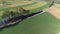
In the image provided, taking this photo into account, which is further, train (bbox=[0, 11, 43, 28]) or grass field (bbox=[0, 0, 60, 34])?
grass field (bbox=[0, 0, 60, 34])

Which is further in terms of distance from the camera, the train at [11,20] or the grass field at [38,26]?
the grass field at [38,26]

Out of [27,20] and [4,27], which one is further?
[27,20]

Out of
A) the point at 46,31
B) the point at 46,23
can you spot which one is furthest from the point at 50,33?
the point at 46,23

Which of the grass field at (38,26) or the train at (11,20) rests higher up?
the train at (11,20)

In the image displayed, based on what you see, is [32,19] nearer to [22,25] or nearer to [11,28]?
[22,25]

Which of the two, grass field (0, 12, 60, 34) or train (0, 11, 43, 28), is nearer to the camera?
train (0, 11, 43, 28)

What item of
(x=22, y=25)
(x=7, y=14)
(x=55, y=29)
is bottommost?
(x=55, y=29)

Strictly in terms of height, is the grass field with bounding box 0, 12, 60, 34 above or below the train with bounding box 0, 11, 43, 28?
below

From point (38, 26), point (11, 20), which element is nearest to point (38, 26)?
point (38, 26)
